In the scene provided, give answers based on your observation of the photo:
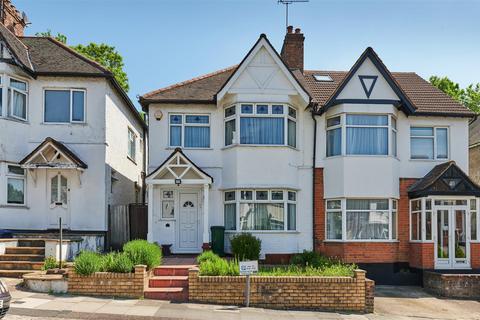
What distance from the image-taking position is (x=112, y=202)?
2038cm

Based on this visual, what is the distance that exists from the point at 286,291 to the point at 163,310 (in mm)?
3224

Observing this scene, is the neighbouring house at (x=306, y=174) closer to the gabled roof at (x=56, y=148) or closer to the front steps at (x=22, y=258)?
the gabled roof at (x=56, y=148)

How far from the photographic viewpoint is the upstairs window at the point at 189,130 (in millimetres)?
19484

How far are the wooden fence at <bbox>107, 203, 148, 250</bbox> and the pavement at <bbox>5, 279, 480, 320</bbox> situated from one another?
17.8ft

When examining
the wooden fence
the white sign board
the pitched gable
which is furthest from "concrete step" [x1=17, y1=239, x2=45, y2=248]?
the pitched gable

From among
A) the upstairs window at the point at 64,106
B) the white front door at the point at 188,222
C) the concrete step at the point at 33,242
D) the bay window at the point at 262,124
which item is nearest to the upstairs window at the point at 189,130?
the bay window at the point at 262,124

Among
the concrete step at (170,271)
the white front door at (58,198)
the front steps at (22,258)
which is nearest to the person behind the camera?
the front steps at (22,258)

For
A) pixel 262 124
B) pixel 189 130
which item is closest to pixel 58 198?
pixel 189 130

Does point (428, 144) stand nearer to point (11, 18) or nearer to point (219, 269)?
point (219, 269)

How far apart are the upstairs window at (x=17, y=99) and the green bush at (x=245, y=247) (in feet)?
28.4

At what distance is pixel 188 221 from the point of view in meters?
19.4

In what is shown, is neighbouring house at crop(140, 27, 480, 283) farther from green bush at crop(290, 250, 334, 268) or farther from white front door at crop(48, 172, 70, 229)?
white front door at crop(48, 172, 70, 229)

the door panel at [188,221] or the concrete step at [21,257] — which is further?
the door panel at [188,221]

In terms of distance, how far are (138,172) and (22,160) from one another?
28.2ft
